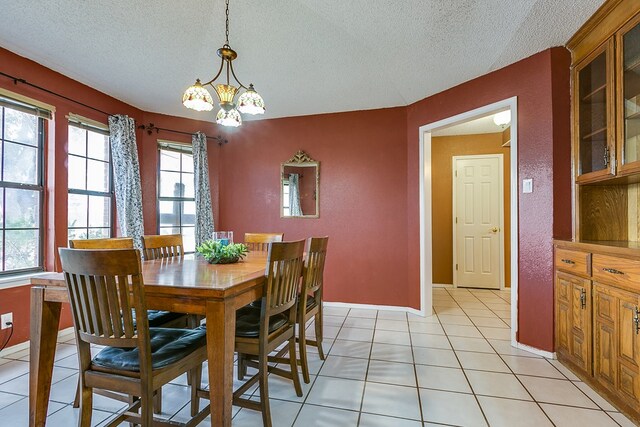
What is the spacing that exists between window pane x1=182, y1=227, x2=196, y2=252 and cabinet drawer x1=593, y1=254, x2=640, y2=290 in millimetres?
4218

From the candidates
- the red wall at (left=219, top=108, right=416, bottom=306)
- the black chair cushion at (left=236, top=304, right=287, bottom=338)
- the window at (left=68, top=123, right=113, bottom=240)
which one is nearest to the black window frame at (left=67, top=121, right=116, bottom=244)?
the window at (left=68, top=123, right=113, bottom=240)

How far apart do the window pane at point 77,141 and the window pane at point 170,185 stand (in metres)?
0.92

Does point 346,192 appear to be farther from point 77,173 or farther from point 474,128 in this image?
point 77,173

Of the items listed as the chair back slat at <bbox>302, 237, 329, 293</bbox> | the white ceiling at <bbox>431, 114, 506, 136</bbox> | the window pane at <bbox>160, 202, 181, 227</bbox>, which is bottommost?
the chair back slat at <bbox>302, 237, 329, 293</bbox>

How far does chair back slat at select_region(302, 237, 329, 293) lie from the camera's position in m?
2.22

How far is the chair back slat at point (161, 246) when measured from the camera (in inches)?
101

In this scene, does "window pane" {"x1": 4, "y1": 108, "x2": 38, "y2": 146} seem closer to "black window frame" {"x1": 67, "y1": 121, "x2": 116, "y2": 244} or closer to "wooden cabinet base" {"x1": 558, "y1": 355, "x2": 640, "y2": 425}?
"black window frame" {"x1": 67, "y1": 121, "x2": 116, "y2": 244}

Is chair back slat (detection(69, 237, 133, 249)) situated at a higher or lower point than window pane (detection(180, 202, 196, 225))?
lower

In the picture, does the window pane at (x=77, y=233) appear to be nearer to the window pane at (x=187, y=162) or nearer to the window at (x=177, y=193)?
the window at (x=177, y=193)

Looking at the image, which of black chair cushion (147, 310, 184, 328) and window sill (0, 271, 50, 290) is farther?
window sill (0, 271, 50, 290)

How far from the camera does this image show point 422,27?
2.31 metres

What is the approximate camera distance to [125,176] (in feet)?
11.9

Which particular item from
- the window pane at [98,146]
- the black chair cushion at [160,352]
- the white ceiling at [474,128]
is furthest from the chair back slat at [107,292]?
the white ceiling at [474,128]

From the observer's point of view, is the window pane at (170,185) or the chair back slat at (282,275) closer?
the chair back slat at (282,275)
